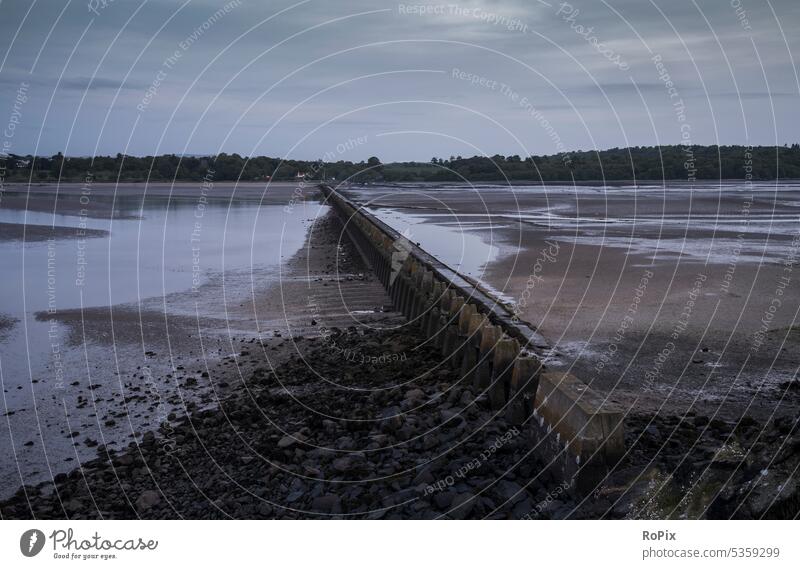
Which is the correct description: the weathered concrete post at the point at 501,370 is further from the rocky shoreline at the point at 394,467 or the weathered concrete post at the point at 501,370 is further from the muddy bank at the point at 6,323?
the muddy bank at the point at 6,323

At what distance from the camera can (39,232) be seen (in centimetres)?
3425

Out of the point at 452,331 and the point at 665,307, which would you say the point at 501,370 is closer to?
the point at 452,331

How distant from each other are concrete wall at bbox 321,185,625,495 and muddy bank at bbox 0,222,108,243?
69.6 ft

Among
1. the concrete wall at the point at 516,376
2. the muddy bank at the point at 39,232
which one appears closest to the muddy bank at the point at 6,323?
the concrete wall at the point at 516,376

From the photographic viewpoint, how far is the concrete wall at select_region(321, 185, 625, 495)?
598 centimetres

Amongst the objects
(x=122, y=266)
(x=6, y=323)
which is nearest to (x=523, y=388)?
(x=6, y=323)

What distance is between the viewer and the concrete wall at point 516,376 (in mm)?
5984

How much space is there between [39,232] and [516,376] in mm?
31276

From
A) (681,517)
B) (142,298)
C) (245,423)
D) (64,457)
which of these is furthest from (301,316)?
(681,517)

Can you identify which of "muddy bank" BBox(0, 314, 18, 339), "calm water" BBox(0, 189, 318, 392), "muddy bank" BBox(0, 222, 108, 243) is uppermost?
"muddy bank" BBox(0, 222, 108, 243)

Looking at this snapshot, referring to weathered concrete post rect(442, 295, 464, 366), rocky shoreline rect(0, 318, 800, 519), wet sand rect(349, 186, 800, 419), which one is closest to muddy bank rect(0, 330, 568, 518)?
rocky shoreline rect(0, 318, 800, 519)

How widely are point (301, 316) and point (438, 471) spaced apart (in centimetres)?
874

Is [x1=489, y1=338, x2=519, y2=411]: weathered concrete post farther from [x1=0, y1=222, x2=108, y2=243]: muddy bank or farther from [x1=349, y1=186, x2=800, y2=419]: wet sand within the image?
[x1=0, y1=222, x2=108, y2=243]: muddy bank

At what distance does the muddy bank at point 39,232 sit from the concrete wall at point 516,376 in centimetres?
2122
